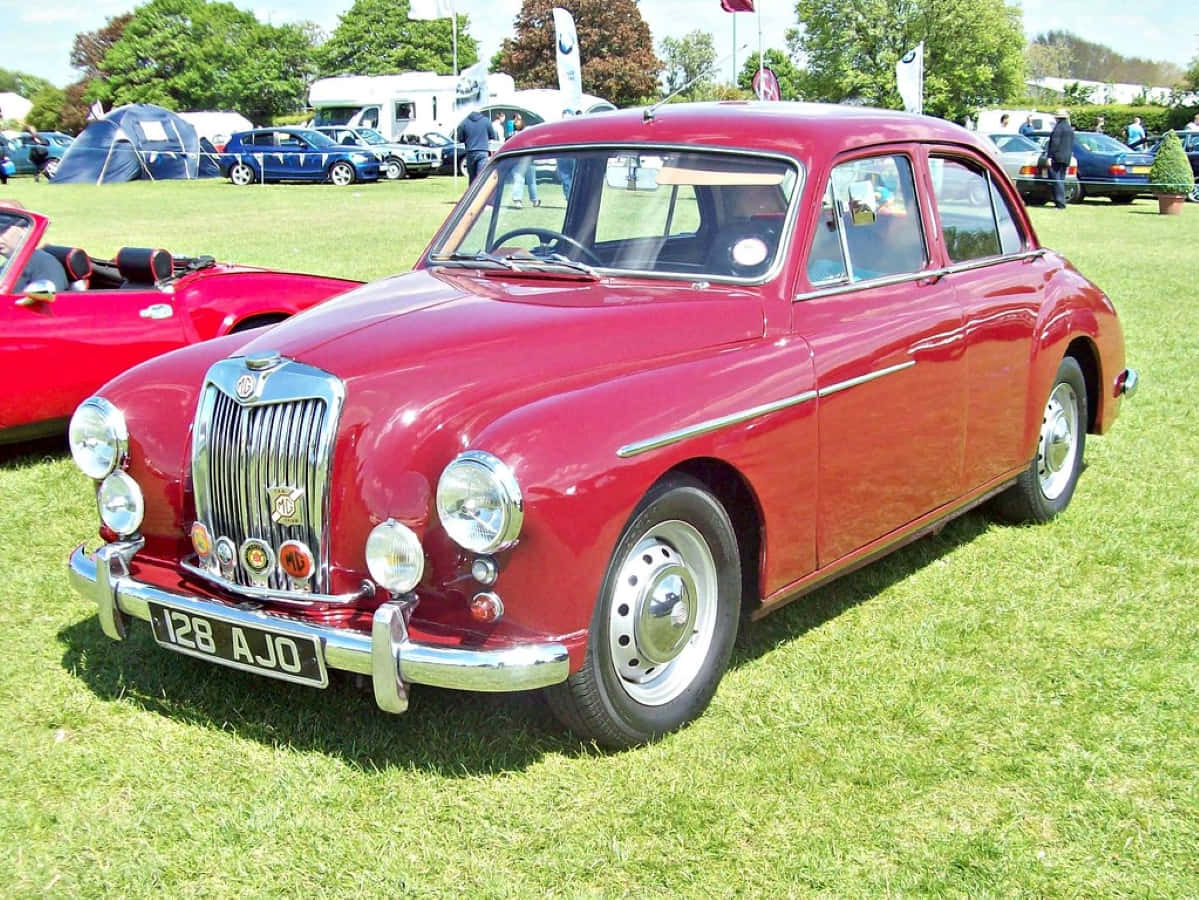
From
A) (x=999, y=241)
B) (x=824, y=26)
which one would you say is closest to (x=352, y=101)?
(x=824, y=26)

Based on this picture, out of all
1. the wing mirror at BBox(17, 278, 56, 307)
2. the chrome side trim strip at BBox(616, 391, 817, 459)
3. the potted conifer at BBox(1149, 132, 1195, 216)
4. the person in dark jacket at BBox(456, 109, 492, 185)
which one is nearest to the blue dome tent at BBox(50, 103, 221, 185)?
the person in dark jacket at BBox(456, 109, 492, 185)

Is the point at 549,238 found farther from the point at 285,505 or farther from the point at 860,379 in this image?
the point at 285,505

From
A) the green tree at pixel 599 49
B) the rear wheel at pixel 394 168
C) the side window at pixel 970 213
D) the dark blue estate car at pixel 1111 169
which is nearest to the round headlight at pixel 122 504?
the side window at pixel 970 213

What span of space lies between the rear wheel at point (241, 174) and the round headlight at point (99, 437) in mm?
27957

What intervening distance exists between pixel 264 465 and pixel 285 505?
5.1 inches

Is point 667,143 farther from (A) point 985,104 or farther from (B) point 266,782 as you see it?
(A) point 985,104

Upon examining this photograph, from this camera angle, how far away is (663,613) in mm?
3402

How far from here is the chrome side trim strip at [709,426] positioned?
10.4 feet

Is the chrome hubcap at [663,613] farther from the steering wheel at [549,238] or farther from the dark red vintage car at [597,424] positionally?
the steering wheel at [549,238]

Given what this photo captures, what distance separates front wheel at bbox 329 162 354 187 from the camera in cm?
2962

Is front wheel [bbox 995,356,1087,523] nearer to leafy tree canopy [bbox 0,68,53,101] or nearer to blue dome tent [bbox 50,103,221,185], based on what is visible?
blue dome tent [bbox 50,103,221,185]

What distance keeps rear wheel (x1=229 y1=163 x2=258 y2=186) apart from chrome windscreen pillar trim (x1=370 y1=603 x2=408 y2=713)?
2908 centimetres

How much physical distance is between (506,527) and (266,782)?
1.07 metres

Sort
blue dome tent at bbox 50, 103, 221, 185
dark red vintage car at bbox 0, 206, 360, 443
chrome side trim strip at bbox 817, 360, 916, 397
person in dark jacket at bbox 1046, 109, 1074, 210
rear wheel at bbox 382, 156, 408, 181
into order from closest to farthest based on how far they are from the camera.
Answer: chrome side trim strip at bbox 817, 360, 916, 397 → dark red vintage car at bbox 0, 206, 360, 443 → person in dark jacket at bbox 1046, 109, 1074, 210 → blue dome tent at bbox 50, 103, 221, 185 → rear wheel at bbox 382, 156, 408, 181
